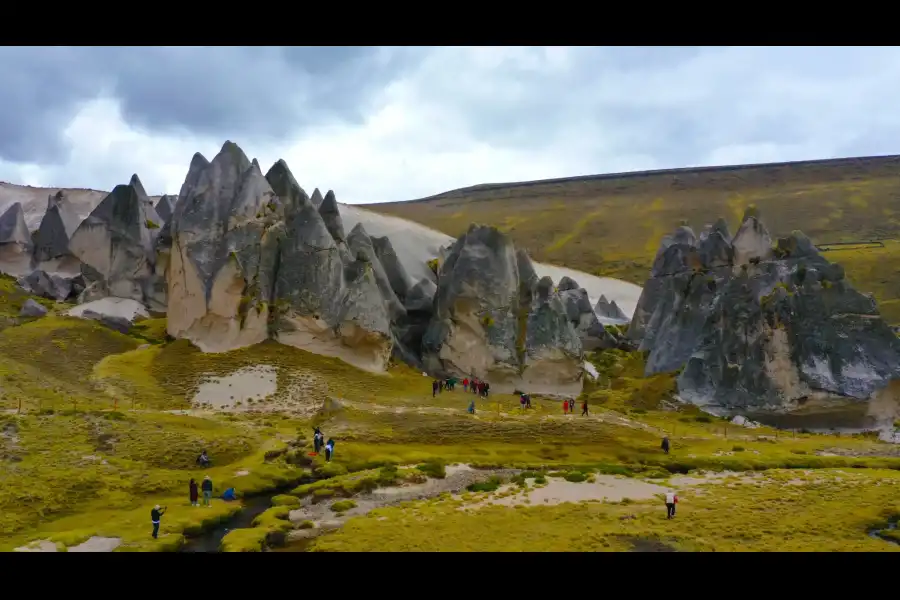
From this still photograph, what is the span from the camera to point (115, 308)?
77625 mm

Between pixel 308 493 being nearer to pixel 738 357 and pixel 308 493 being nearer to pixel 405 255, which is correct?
pixel 738 357

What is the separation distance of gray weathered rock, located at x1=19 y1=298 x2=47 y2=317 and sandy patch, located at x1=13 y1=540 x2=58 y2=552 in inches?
2052

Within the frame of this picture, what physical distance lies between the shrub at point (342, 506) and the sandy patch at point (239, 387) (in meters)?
23.6

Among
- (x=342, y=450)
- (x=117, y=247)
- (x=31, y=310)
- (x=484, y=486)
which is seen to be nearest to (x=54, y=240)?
(x=117, y=247)

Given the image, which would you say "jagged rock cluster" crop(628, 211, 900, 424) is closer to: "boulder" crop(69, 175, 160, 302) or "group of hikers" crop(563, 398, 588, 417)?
"group of hikers" crop(563, 398, 588, 417)

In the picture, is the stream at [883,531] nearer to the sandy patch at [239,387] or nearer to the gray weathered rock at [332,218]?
the sandy patch at [239,387]

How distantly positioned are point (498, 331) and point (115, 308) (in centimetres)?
4391

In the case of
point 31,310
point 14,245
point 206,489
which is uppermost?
point 14,245

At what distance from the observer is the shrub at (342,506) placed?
109 ft

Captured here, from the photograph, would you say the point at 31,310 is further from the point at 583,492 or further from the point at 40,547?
the point at 583,492

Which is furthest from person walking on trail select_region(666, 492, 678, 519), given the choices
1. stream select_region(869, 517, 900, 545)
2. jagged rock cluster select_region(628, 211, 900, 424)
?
jagged rock cluster select_region(628, 211, 900, 424)

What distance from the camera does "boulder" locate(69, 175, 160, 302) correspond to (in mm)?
83625

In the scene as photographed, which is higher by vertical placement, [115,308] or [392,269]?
[392,269]
